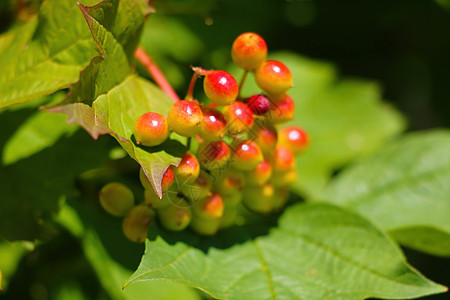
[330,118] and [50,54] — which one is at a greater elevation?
[50,54]

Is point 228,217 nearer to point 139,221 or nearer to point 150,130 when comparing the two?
point 139,221

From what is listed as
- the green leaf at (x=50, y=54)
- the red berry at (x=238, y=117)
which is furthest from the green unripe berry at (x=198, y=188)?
the green leaf at (x=50, y=54)

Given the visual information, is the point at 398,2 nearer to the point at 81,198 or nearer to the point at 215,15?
the point at 215,15

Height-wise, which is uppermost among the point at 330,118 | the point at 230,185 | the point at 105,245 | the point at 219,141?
the point at 219,141

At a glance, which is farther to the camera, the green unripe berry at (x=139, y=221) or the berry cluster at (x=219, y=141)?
the green unripe berry at (x=139, y=221)

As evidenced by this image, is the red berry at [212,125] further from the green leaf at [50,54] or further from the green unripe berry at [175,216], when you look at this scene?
the green leaf at [50,54]

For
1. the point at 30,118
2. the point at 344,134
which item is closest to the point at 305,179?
the point at 344,134

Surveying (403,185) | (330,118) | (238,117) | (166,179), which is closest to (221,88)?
(238,117)
